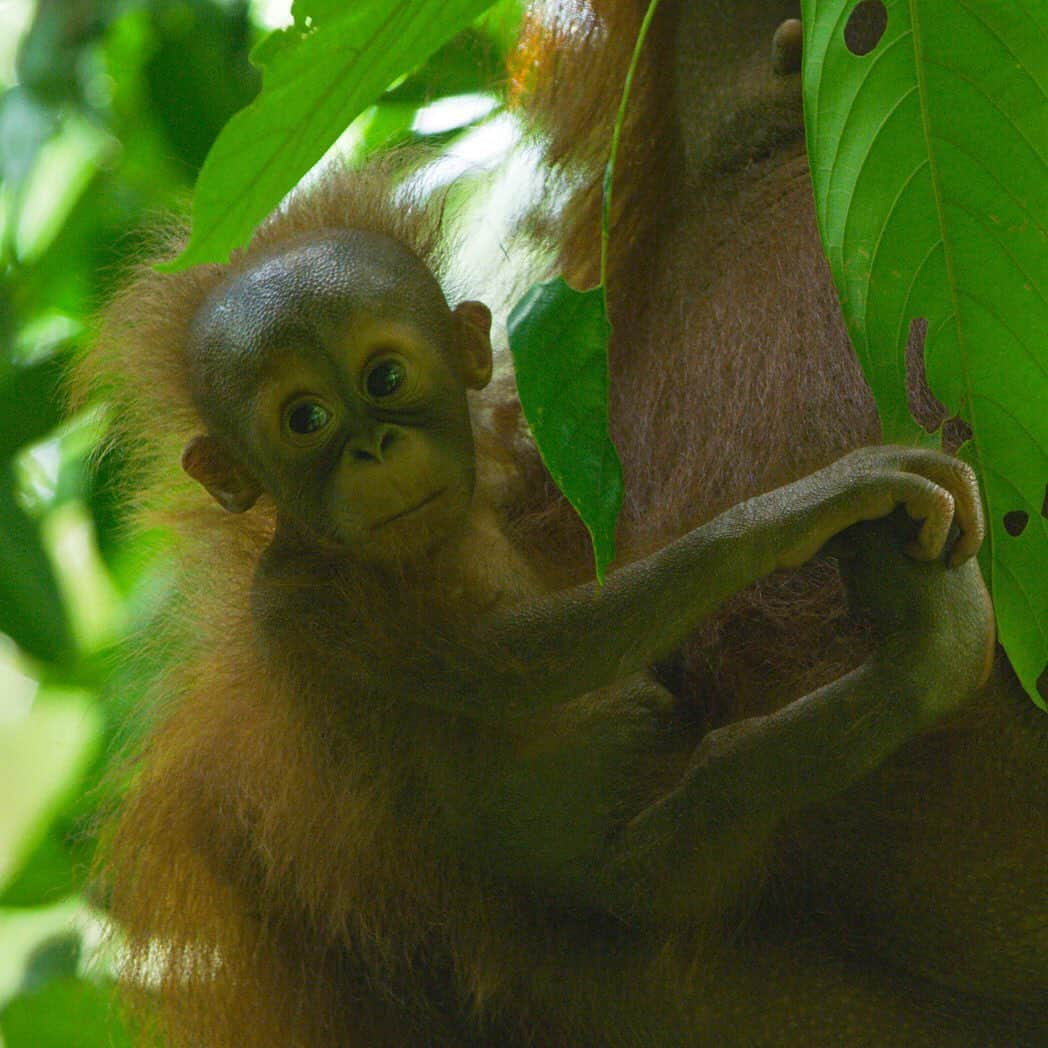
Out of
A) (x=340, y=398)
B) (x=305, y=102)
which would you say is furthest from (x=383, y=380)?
(x=305, y=102)

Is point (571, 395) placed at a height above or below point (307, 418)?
above

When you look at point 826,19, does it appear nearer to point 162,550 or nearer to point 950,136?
point 950,136

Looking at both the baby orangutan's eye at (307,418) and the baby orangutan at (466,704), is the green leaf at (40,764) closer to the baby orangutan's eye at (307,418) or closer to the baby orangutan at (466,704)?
the baby orangutan at (466,704)

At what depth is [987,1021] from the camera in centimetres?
149

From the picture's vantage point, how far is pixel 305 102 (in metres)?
1.08

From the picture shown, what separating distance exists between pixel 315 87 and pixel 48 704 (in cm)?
179

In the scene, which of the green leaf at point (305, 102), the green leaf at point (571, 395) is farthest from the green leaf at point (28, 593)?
the green leaf at point (571, 395)

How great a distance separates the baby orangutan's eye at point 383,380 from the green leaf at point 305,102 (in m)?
0.45

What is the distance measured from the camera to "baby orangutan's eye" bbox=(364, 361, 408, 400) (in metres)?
1.52

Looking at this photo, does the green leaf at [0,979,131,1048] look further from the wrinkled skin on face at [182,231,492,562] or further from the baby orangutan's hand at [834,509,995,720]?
the baby orangutan's hand at [834,509,995,720]

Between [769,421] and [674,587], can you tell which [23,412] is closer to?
[769,421]

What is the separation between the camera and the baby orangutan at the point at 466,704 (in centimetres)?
129

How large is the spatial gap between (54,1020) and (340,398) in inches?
49.6

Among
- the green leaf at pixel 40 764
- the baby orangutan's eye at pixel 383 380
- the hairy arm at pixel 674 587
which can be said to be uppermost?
the baby orangutan's eye at pixel 383 380
